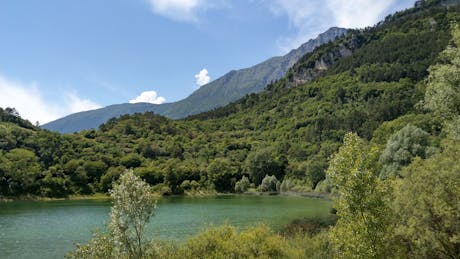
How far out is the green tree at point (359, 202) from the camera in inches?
700

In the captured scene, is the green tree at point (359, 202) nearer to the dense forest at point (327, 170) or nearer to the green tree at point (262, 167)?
the dense forest at point (327, 170)

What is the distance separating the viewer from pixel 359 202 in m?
18.2

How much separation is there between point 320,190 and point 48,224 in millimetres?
88114

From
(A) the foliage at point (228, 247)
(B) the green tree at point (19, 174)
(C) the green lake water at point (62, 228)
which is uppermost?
(B) the green tree at point (19, 174)

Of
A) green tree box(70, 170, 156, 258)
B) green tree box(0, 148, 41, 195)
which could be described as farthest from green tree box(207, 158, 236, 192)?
green tree box(70, 170, 156, 258)

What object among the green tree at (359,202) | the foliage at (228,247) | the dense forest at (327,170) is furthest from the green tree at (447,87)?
the foliage at (228,247)

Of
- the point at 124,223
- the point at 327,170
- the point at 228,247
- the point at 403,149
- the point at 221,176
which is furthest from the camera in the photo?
the point at 221,176

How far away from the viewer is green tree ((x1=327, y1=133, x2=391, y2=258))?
17.8 metres

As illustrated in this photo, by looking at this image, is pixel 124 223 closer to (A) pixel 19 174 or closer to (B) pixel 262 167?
(A) pixel 19 174

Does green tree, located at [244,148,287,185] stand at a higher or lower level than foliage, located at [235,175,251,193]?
higher

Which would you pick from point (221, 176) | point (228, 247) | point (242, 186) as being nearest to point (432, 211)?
point (228, 247)

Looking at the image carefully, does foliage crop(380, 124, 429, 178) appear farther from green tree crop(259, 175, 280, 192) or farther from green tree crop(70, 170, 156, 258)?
green tree crop(259, 175, 280, 192)

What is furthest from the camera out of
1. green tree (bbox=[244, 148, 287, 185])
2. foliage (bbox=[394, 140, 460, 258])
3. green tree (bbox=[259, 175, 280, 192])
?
green tree (bbox=[244, 148, 287, 185])

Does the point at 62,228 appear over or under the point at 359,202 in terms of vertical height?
under
